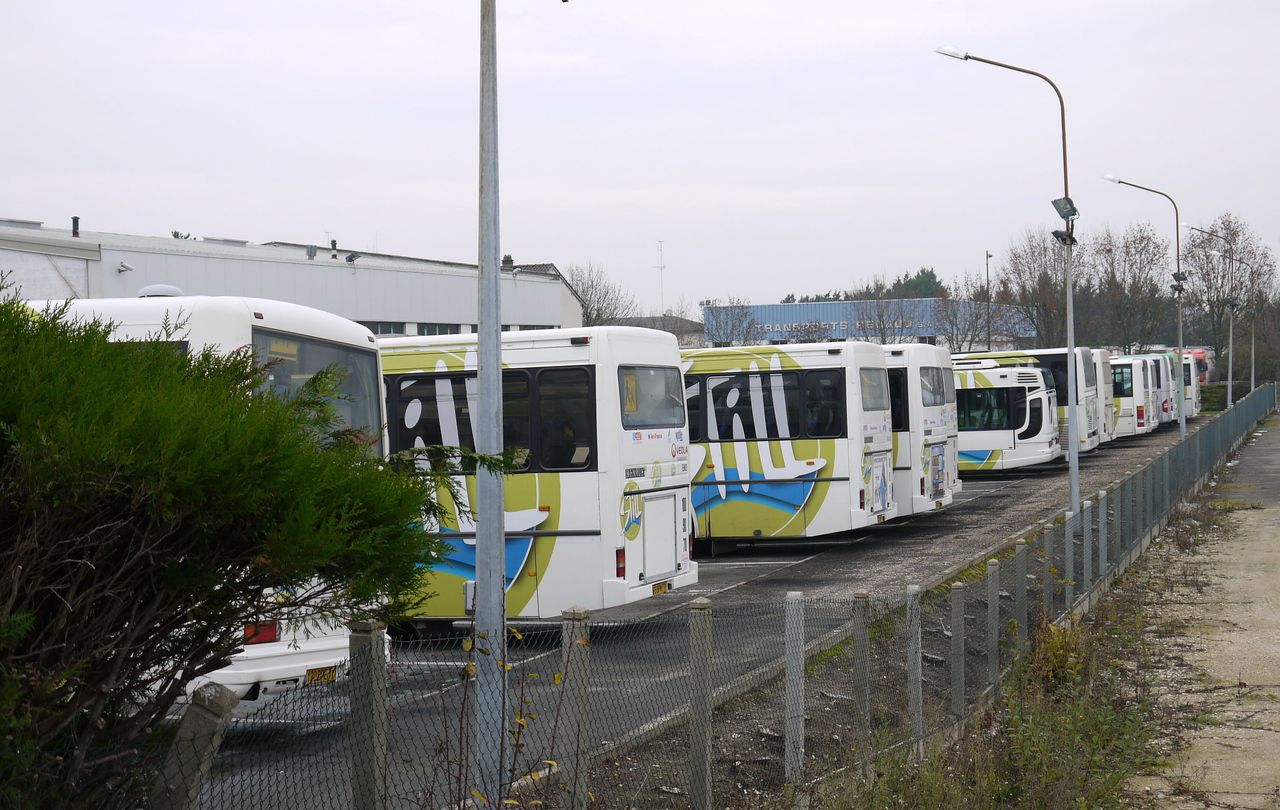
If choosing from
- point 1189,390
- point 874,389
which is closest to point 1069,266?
point 874,389

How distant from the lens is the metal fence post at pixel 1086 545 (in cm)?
1516

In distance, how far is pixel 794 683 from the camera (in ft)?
21.6

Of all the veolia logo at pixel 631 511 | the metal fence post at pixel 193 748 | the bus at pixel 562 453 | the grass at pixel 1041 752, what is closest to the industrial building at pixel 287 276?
the bus at pixel 562 453

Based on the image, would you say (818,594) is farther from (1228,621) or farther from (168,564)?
(168,564)

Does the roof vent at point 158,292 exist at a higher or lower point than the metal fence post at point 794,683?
higher

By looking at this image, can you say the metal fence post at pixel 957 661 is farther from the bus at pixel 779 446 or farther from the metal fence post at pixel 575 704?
the bus at pixel 779 446

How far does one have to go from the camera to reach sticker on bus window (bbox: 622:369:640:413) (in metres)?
13.3

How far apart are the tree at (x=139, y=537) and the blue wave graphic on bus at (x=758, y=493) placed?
17.2 meters

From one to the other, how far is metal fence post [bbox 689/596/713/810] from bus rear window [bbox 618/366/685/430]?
23.8 ft

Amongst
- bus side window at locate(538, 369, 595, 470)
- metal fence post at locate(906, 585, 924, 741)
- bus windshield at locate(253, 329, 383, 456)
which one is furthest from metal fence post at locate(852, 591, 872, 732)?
bus side window at locate(538, 369, 595, 470)

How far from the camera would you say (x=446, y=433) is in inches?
541

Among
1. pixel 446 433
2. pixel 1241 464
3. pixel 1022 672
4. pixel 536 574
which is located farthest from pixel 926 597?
pixel 1241 464

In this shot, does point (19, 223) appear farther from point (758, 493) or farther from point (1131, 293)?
point (1131, 293)

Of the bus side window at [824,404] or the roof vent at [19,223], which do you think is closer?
the bus side window at [824,404]
